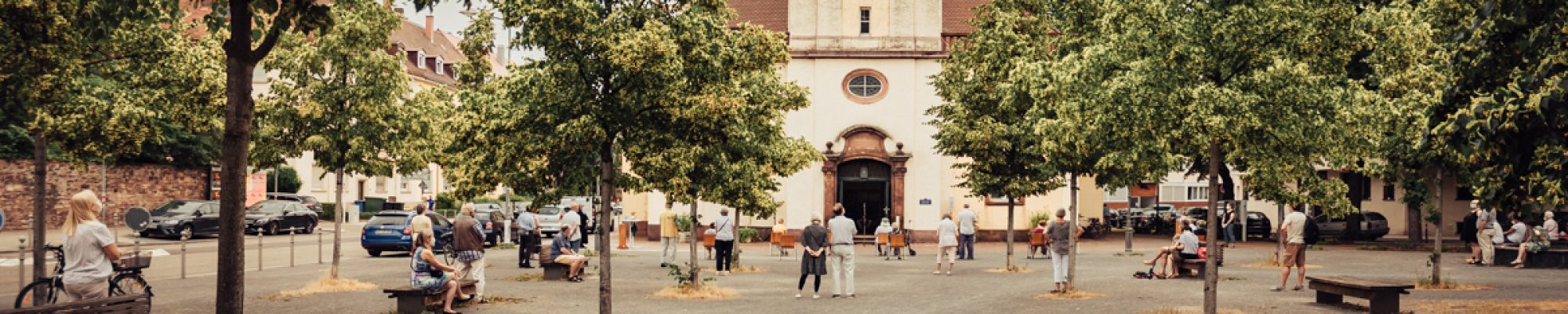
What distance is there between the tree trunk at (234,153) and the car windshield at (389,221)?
21732 mm

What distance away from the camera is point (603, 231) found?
13430mm

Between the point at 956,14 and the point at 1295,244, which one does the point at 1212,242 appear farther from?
the point at 956,14

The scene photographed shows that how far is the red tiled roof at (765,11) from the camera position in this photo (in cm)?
4662

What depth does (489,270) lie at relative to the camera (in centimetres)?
2550

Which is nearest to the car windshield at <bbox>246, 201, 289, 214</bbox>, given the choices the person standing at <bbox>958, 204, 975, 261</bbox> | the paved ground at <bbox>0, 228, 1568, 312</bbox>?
the paved ground at <bbox>0, 228, 1568, 312</bbox>

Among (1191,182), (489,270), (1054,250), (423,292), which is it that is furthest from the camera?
(1191,182)

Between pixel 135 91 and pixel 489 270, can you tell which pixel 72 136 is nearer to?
pixel 135 91

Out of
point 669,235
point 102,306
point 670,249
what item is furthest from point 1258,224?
point 102,306

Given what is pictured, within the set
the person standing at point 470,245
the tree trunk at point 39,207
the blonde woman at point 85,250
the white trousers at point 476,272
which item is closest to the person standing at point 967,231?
the white trousers at point 476,272

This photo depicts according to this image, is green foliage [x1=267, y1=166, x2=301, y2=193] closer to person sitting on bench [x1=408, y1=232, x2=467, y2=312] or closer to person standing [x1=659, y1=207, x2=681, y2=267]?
person standing [x1=659, y1=207, x2=681, y2=267]

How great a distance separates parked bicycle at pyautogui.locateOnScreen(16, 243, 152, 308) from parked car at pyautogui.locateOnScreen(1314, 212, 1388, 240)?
41.0 metres

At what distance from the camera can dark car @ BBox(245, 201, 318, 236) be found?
41.8m

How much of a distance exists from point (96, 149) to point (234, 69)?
8.29m

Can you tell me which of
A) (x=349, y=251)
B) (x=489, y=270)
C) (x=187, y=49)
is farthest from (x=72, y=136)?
(x=349, y=251)
